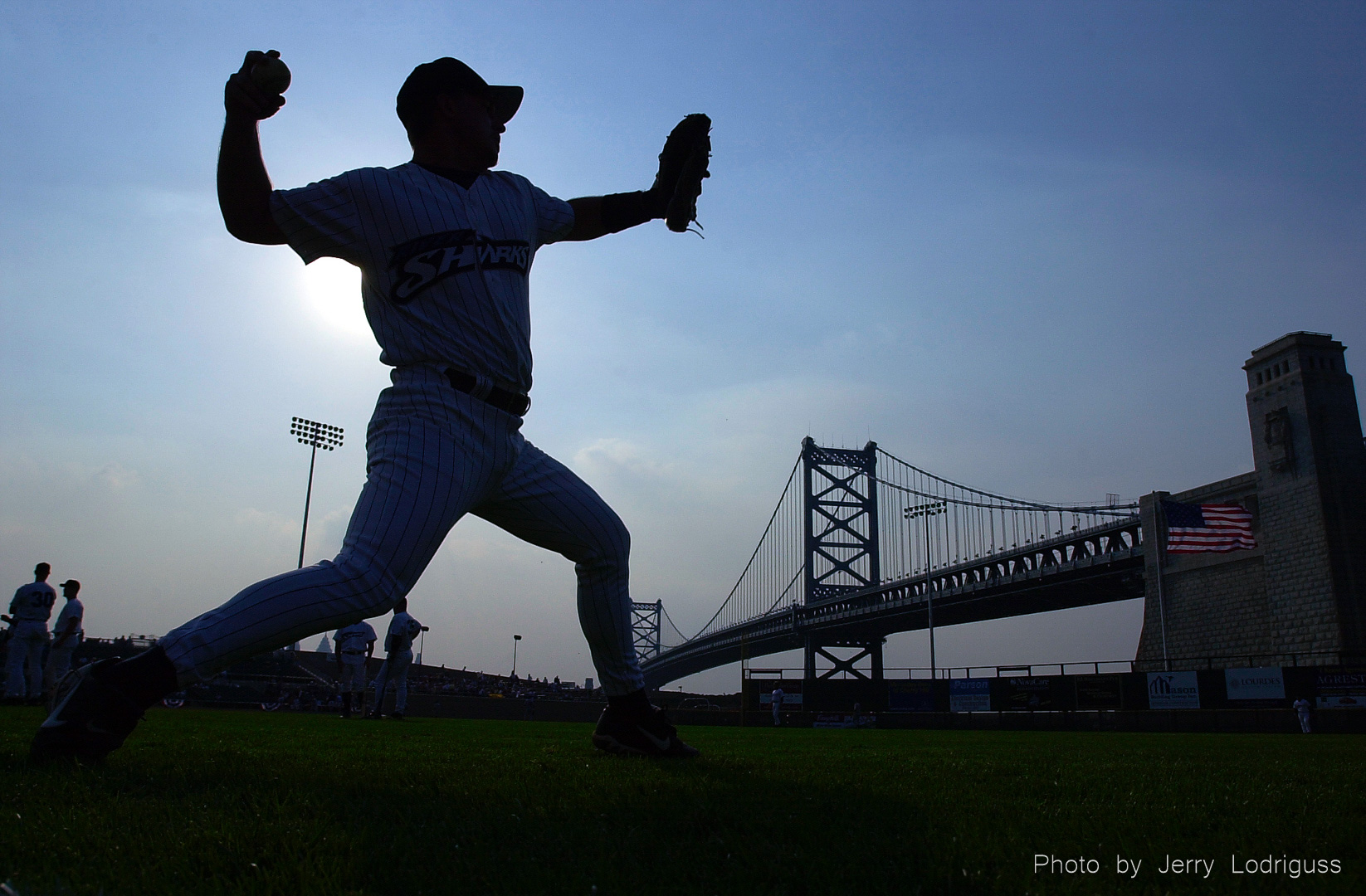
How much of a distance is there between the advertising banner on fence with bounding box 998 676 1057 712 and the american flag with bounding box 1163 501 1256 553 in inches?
217

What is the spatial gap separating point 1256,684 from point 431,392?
79.2 feet

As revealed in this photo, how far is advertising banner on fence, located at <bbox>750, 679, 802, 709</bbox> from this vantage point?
26.1 metres

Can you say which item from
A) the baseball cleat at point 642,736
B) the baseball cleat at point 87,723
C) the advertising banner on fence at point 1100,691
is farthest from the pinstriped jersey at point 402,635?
the advertising banner on fence at point 1100,691

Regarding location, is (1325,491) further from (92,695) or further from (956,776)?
(92,695)

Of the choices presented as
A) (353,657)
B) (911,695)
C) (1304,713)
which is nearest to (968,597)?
(911,695)

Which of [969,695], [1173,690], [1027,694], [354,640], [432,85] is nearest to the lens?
[432,85]

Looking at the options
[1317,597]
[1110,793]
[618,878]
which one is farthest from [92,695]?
[1317,597]

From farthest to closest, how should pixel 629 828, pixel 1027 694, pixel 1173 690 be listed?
pixel 1027 694, pixel 1173 690, pixel 629 828

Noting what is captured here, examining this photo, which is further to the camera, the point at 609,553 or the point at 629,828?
the point at 609,553

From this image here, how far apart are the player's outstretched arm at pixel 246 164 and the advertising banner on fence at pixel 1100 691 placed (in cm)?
2449

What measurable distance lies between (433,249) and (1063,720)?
947 inches

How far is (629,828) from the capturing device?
1.45m

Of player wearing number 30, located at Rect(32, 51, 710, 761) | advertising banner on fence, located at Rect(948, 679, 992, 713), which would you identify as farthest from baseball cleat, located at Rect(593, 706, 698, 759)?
advertising banner on fence, located at Rect(948, 679, 992, 713)

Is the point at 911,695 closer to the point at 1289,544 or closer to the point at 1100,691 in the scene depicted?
the point at 1100,691
